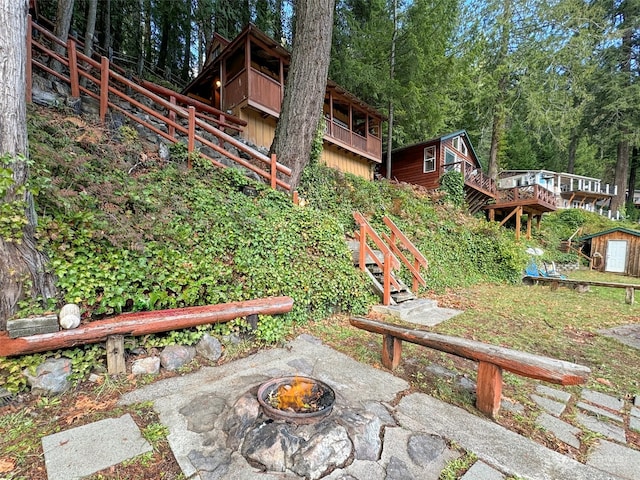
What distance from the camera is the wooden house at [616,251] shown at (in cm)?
1387

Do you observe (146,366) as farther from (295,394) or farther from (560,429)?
(560,429)

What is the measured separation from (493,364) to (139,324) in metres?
2.86

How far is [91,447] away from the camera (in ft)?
5.80

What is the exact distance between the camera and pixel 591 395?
2676 millimetres

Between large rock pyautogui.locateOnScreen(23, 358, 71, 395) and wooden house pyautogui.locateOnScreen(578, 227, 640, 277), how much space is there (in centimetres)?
2032

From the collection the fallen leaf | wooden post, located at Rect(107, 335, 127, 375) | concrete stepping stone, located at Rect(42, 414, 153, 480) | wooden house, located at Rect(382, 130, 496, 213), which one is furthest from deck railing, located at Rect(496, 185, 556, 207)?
the fallen leaf

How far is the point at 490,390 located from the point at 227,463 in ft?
Answer: 6.31

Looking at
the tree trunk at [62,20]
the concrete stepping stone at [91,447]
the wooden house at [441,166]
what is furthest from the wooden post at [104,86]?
the wooden house at [441,166]

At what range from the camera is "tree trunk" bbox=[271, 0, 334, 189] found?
5.89 m

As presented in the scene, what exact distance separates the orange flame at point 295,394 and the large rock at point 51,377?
1.73 m

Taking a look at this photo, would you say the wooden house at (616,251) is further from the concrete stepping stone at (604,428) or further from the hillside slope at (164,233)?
the concrete stepping stone at (604,428)

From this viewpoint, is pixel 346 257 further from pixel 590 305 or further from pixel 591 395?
Result: pixel 590 305

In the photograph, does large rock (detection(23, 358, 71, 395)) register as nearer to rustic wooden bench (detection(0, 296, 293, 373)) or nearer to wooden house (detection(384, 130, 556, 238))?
rustic wooden bench (detection(0, 296, 293, 373))

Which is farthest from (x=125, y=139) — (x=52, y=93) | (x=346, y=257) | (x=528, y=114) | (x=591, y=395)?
(x=528, y=114)
